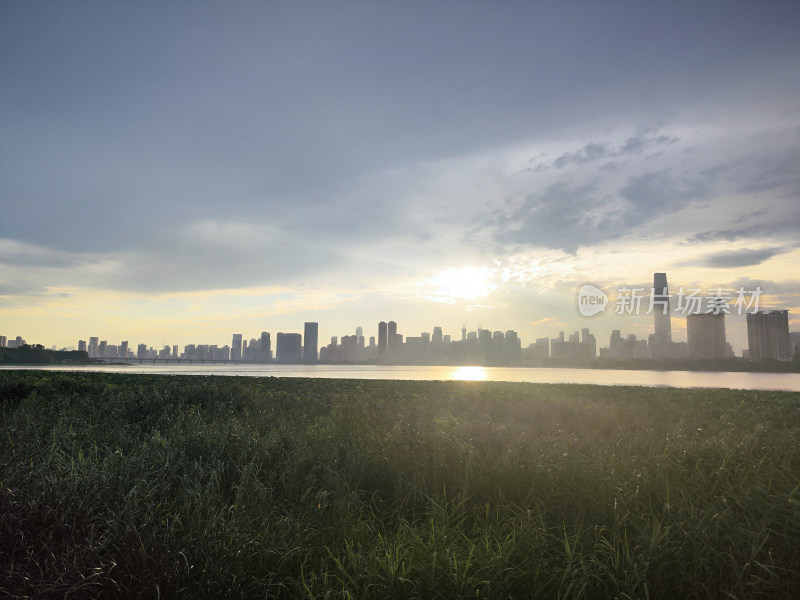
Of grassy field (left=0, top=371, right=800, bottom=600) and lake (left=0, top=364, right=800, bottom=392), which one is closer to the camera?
grassy field (left=0, top=371, right=800, bottom=600)

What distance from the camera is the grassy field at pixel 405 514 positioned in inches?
152

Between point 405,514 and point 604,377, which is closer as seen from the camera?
point 405,514

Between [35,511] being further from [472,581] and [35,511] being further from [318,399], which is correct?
[318,399]

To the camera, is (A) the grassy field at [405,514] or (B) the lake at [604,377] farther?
(B) the lake at [604,377]

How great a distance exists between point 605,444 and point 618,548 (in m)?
3.45

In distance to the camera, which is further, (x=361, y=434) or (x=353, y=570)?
(x=361, y=434)

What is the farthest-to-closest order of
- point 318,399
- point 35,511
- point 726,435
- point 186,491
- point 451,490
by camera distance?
point 318,399, point 726,435, point 451,490, point 186,491, point 35,511

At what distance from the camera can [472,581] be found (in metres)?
3.81

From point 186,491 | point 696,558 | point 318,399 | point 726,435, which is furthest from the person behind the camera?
point 318,399

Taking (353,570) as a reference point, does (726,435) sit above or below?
above

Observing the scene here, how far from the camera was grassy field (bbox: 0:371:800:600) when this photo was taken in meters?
3.86

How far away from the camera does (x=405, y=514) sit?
560 centimetres

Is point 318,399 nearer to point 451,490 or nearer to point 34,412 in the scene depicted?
point 34,412

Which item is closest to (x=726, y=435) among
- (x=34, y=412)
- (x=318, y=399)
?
(x=318, y=399)
